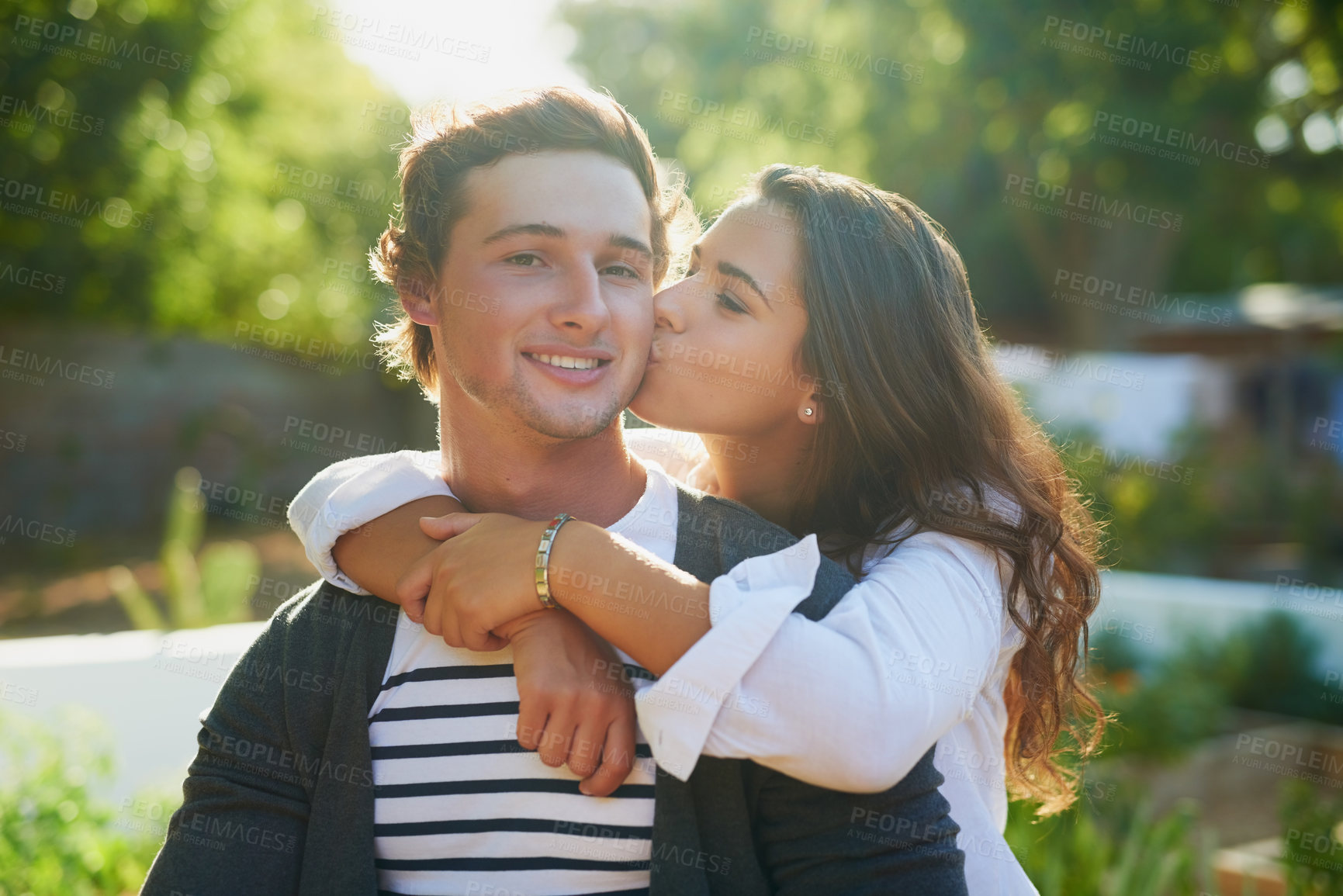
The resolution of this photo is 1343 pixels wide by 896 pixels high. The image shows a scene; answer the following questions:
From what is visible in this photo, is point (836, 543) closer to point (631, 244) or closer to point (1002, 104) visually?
point (631, 244)

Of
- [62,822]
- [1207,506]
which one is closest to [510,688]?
[62,822]

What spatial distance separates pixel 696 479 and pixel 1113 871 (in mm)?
2564

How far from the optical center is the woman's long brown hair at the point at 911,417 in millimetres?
2311

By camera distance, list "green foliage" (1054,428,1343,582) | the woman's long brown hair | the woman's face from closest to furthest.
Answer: the woman's long brown hair < the woman's face < "green foliage" (1054,428,1343,582)

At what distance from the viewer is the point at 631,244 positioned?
2227mm

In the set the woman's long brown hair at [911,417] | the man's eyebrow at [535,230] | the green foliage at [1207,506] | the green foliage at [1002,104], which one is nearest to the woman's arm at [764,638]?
the woman's long brown hair at [911,417]

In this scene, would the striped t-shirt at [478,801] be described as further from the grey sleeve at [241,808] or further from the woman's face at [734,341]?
the woman's face at [734,341]

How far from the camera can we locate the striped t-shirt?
6.06 feet

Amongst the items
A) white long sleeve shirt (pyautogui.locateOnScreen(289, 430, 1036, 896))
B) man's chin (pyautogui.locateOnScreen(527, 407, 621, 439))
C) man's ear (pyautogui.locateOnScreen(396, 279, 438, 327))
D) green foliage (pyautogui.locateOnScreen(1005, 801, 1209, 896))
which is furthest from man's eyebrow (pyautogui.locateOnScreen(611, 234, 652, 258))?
green foliage (pyautogui.locateOnScreen(1005, 801, 1209, 896))

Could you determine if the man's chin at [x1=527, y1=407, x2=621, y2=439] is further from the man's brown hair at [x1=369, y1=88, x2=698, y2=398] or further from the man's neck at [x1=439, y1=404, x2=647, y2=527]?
the man's brown hair at [x1=369, y1=88, x2=698, y2=398]

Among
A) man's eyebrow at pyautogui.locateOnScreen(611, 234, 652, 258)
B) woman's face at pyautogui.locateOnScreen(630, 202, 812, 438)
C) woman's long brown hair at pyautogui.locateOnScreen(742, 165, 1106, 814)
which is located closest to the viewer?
man's eyebrow at pyautogui.locateOnScreen(611, 234, 652, 258)

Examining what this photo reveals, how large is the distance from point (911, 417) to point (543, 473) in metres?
0.83

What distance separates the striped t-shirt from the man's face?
52 cm

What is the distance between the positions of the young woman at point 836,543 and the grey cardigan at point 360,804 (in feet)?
0.48
